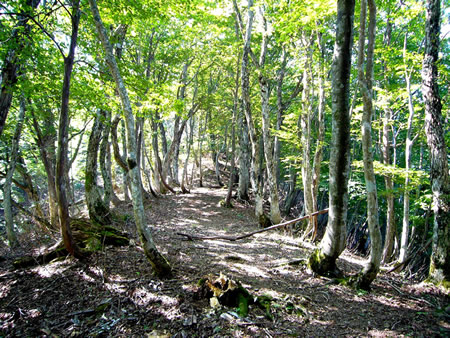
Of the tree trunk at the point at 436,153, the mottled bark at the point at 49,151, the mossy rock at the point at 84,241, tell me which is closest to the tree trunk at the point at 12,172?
the mottled bark at the point at 49,151

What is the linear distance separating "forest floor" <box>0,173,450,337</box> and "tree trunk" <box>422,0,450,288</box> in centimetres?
68

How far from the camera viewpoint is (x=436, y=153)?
4.96 m

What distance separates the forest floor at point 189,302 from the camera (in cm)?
327

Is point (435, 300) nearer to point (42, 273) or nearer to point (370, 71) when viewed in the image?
point (370, 71)

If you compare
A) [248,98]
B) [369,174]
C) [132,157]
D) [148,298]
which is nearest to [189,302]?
[148,298]

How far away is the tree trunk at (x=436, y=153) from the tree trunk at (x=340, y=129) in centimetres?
194

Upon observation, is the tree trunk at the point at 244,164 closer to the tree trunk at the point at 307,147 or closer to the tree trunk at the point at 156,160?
the tree trunk at the point at 156,160

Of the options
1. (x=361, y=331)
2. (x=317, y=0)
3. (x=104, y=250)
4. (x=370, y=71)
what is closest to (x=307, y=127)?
(x=317, y=0)

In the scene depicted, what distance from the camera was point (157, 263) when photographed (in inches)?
172

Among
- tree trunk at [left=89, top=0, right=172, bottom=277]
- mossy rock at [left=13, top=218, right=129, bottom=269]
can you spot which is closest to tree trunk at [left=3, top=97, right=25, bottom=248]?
mossy rock at [left=13, top=218, right=129, bottom=269]

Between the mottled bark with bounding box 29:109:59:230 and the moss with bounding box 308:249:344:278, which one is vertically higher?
the mottled bark with bounding box 29:109:59:230

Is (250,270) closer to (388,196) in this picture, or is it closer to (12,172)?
(388,196)

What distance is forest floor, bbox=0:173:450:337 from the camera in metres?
3.27

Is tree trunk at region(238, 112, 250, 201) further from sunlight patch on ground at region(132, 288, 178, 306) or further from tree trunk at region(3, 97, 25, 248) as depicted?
sunlight patch on ground at region(132, 288, 178, 306)
